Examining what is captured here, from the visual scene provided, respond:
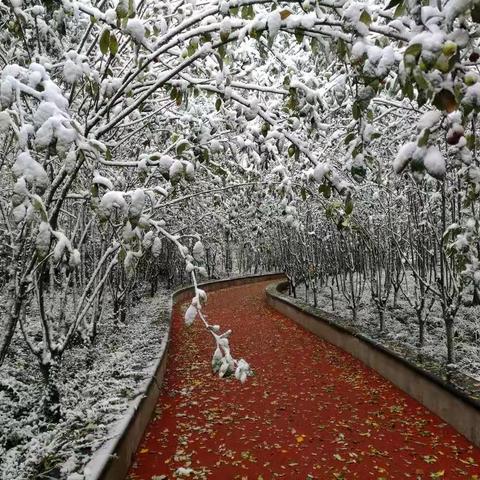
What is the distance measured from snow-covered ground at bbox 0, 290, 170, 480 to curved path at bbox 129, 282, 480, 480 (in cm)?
59

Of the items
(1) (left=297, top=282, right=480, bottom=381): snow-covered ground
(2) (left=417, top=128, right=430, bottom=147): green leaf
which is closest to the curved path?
(1) (left=297, top=282, right=480, bottom=381): snow-covered ground

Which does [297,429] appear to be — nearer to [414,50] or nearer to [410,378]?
[410,378]

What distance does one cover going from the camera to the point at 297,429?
5508 mm

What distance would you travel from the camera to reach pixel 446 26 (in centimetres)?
167

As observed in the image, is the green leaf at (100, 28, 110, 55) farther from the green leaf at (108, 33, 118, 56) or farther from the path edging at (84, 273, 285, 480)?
the path edging at (84, 273, 285, 480)

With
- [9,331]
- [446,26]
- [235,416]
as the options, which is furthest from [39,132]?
[235,416]

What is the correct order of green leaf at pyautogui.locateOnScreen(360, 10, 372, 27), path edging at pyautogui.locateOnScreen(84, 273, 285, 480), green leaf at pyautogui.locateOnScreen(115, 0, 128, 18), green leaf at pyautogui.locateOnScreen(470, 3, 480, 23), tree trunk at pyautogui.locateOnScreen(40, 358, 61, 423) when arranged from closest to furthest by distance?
green leaf at pyautogui.locateOnScreen(470, 3, 480, 23) → green leaf at pyautogui.locateOnScreen(360, 10, 372, 27) → green leaf at pyautogui.locateOnScreen(115, 0, 128, 18) → path edging at pyautogui.locateOnScreen(84, 273, 285, 480) → tree trunk at pyautogui.locateOnScreen(40, 358, 61, 423)

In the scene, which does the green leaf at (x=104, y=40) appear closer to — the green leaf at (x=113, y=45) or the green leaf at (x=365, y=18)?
the green leaf at (x=113, y=45)

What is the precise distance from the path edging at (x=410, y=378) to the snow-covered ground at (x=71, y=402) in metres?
3.71

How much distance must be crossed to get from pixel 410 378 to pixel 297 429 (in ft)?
6.56

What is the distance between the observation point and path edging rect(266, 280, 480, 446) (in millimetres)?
5059

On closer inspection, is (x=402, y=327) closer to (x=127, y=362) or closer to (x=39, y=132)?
(x=127, y=362)

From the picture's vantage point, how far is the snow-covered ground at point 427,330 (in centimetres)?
808

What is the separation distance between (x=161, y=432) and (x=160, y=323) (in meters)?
5.59
